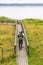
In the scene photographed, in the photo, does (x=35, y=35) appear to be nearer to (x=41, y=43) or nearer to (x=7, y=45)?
(x=41, y=43)

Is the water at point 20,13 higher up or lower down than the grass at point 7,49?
higher up

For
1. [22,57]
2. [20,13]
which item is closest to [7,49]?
[22,57]

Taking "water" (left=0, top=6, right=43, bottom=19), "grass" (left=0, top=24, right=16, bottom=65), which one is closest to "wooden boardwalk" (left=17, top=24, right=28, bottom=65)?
"grass" (left=0, top=24, right=16, bottom=65)

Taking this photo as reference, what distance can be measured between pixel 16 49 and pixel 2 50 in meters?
0.88

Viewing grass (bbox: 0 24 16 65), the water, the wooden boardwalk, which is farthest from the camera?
the water

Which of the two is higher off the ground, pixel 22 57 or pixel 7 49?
pixel 7 49

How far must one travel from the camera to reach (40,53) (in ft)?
51.3

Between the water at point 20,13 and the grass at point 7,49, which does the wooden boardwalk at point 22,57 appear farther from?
the water at point 20,13

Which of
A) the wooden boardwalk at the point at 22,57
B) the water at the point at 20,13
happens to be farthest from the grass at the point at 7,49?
the water at the point at 20,13

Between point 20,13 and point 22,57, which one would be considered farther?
point 20,13

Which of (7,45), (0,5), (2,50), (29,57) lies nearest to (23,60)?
(29,57)

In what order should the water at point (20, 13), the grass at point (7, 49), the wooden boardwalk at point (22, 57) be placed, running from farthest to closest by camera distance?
1. the water at point (20, 13)
2. the grass at point (7, 49)
3. the wooden boardwalk at point (22, 57)

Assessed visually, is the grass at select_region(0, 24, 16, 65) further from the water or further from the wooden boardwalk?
the water

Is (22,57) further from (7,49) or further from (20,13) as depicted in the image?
(20,13)
